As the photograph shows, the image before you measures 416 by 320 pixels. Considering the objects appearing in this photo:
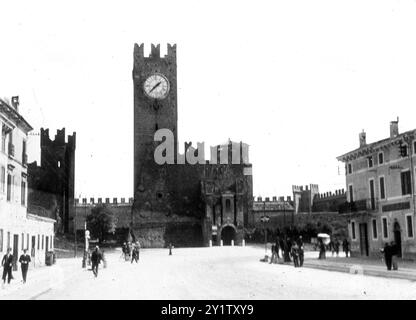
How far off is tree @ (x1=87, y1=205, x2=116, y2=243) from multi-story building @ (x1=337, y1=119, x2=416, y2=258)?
135ft

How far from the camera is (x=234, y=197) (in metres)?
81.3

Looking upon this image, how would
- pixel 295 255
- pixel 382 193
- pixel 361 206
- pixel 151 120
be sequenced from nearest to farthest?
pixel 295 255
pixel 382 193
pixel 361 206
pixel 151 120

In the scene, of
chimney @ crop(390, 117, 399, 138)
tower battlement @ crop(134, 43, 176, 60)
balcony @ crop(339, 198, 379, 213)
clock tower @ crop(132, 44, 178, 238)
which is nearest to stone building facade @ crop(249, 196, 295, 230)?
clock tower @ crop(132, 44, 178, 238)

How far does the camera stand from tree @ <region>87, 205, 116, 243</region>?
74125mm

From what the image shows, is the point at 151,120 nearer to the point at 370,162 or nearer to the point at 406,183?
the point at 370,162

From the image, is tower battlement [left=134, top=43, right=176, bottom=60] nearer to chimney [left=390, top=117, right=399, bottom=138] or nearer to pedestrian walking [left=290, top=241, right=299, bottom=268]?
chimney [left=390, top=117, right=399, bottom=138]

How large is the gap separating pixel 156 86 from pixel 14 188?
167ft

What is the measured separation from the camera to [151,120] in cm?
7881

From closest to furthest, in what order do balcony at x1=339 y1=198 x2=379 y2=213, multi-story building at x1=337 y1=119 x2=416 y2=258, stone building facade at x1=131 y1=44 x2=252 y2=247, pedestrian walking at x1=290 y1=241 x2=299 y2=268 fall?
pedestrian walking at x1=290 y1=241 x2=299 y2=268 → multi-story building at x1=337 y1=119 x2=416 y2=258 → balcony at x1=339 y1=198 x2=379 y2=213 → stone building facade at x1=131 y1=44 x2=252 y2=247

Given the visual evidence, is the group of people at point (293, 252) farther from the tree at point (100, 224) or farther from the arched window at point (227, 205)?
the arched window at point (227, 205)

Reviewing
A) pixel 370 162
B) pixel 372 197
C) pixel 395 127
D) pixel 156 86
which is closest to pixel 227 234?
pixel 156 86

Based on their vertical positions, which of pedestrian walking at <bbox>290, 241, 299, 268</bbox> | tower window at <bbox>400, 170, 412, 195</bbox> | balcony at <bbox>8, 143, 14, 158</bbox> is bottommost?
pedestrian walking at <bbox>290, 241, 299, 268</bbox>

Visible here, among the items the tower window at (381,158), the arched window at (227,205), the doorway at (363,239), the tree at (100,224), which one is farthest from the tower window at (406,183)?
the tree at (100,224)
